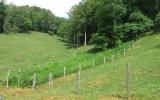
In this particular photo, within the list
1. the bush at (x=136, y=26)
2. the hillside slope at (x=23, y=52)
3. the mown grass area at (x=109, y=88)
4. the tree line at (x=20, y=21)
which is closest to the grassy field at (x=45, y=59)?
the hillside slope at (x=23, y=52)

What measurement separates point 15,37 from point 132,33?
66641mm

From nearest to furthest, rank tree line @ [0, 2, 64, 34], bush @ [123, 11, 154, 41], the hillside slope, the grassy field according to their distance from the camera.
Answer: the grassy field, bush @ [123, 11, 154, 41], the hillside slope, tree line @ [0, 2, 64, 34]

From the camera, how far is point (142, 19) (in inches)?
3536

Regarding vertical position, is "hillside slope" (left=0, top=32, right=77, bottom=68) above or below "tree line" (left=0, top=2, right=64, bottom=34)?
below

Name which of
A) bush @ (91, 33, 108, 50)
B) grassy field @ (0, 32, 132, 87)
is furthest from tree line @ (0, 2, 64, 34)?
bush @ (91, 33, 108, 50)

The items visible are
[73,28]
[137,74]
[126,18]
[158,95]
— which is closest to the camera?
[158,95]

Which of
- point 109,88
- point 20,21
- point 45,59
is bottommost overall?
point 45,59

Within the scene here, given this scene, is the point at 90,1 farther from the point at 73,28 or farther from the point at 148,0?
the point at 148,0

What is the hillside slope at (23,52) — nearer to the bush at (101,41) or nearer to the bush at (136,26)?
the bush at (101,41)

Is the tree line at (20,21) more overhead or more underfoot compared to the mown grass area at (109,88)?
more overhead

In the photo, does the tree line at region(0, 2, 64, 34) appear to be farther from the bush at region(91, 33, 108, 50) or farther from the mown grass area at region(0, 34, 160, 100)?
the mown grass area at region(0, 34, 160, 100)

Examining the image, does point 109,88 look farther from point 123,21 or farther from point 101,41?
point 123,21

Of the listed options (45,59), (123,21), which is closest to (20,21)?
(45,59)

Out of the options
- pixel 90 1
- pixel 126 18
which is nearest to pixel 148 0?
pixel 126 18
